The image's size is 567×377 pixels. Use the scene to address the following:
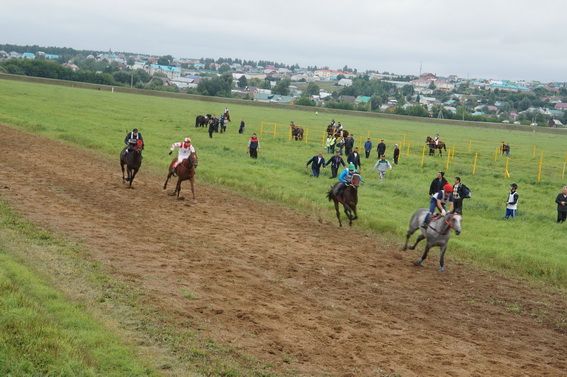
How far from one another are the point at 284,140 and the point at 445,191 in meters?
32.9

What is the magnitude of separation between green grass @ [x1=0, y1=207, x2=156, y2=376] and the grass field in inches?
475

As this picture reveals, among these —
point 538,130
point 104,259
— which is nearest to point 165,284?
point 104,259

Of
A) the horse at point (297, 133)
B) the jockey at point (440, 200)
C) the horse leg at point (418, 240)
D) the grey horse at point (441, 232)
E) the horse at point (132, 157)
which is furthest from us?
the horse at point (297, 133)

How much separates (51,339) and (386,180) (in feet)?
85.4

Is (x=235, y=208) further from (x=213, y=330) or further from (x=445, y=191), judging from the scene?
(x=213, y=330)

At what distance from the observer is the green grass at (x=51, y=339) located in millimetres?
8773

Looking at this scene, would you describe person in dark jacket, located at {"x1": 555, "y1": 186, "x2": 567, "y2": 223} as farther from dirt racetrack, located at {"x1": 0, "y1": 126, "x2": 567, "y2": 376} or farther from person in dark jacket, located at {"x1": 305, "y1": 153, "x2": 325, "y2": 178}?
person in dark jacket, located at {"x1": 305, "y1": 153, "x2": 325, "y2": 178}

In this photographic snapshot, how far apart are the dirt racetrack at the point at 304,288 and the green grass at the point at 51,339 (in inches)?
72.0

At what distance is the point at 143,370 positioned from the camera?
9344 millimetres

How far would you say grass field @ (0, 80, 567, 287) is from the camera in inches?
841

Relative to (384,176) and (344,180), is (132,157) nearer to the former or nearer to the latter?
(344,180)

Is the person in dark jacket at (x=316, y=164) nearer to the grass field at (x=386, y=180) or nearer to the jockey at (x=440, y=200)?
the grass field at (x=386, y=180)

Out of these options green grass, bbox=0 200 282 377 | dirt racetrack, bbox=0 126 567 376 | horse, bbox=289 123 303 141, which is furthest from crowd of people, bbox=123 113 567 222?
green grass, bbox=0 200 282 377

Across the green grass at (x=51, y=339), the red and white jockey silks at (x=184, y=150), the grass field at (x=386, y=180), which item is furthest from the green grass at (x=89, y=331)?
the grass field at (x=386, y=180)
